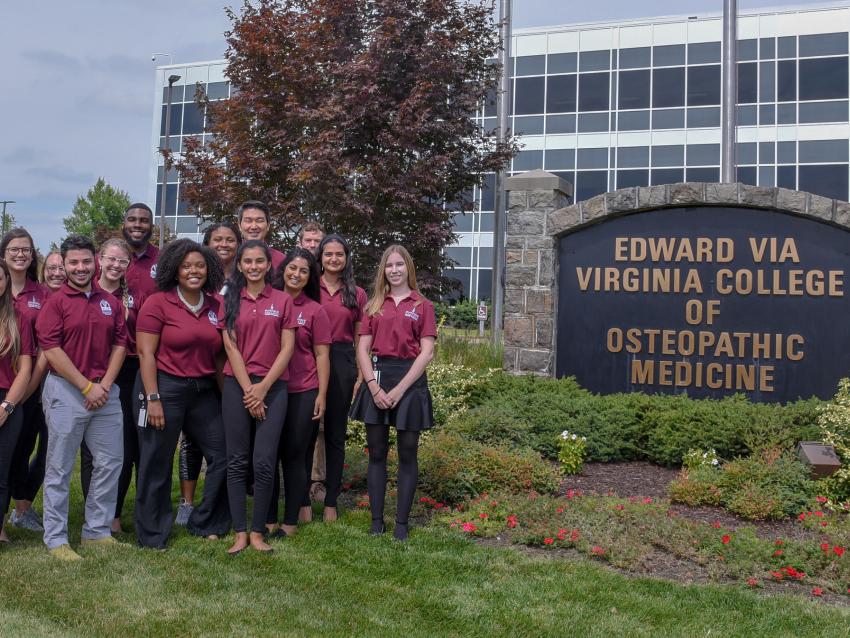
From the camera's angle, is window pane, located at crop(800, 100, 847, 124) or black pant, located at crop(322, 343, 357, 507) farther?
window pane, located at crop(800, 100, 847, 124)

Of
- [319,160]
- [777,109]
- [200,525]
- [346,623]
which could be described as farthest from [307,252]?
[777,109]

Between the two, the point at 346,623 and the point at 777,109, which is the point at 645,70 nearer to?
the point at 777,109

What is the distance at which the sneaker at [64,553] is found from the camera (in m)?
4.65

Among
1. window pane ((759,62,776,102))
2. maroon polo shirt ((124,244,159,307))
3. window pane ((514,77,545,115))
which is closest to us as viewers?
maroon polo shirt ((124,244,159,307))

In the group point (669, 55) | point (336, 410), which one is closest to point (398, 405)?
point (336, 410)

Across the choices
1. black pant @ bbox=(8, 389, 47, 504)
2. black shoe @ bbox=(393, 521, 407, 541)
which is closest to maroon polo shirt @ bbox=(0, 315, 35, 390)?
black pant @ bbox=(8, 389, 47, 504)

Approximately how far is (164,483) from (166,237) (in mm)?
29106

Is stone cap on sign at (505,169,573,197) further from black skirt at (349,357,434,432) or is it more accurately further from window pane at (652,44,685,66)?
window pane at (652,44,685,66)

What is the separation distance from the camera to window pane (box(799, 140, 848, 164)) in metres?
27.7

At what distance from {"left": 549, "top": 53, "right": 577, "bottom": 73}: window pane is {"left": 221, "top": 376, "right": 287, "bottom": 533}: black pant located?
28.6 metres

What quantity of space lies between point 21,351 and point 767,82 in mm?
29045

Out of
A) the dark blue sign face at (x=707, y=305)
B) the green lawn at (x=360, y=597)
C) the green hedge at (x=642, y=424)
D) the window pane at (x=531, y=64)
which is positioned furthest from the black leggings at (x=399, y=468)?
the window pane at (x=531, y=64)

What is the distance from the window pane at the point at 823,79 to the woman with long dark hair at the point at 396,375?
27.4m

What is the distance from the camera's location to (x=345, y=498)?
20.9 feet
